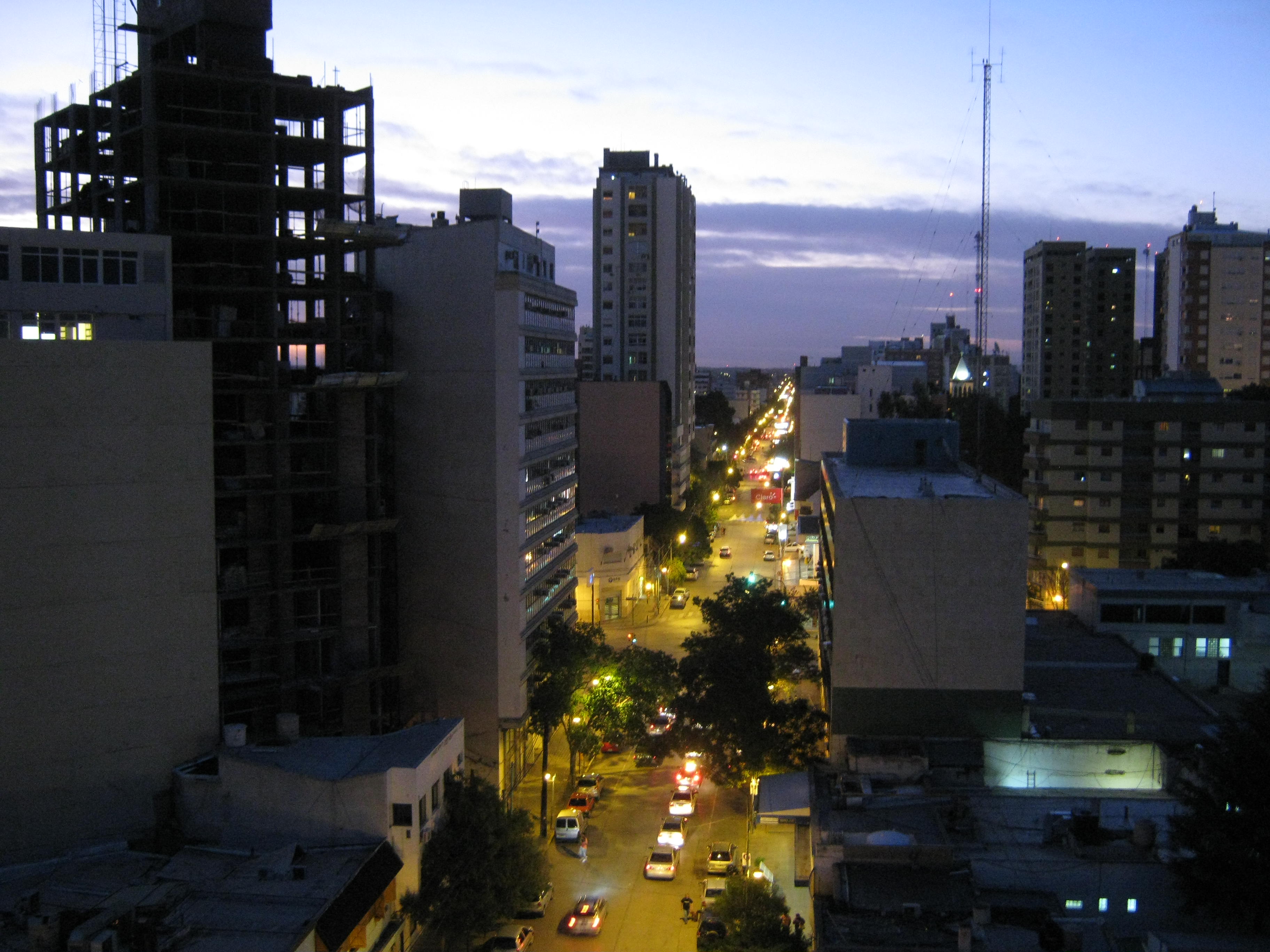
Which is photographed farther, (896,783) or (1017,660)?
(1017,660)

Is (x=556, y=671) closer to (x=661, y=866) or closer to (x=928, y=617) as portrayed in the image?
(x=661, y=866)

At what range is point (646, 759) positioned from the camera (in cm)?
3538

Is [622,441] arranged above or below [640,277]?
below

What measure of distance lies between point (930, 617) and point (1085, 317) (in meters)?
92.2

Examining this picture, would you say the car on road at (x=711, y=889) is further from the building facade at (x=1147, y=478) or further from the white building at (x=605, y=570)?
the building facade at (x=1147, y=478)

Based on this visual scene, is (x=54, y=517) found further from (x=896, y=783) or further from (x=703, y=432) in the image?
(x=703, y=432)

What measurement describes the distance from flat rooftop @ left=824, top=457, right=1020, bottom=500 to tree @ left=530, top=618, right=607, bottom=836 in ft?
28.7

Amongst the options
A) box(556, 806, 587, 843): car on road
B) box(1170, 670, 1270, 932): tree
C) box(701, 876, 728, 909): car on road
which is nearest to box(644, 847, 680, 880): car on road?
box(701, 876, 728, 909): car on road

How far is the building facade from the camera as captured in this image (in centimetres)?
4991

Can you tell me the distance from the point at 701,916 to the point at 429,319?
17.3 metres

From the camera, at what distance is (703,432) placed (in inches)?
4186

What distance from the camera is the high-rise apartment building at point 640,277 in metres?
80.4

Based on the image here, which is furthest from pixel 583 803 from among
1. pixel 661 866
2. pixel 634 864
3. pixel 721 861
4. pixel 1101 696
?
pixel 1101 696

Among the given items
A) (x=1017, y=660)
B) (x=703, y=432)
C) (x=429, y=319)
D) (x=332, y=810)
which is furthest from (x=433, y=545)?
(x=703, y=432)
